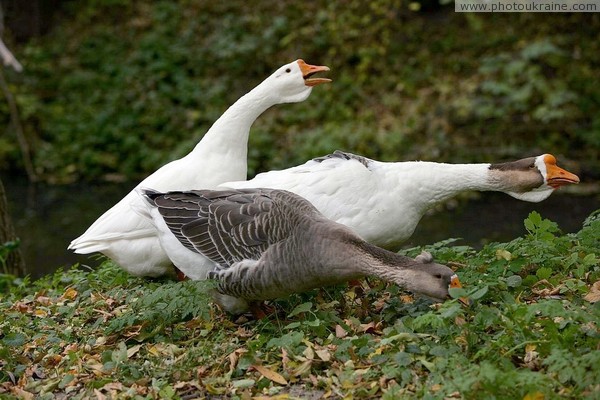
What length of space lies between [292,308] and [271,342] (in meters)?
0.58

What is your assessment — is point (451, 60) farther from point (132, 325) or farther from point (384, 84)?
point (132, 325)

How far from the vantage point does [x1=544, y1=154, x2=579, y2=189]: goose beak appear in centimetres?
552

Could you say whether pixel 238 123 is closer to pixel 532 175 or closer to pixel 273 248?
pixel 273 248

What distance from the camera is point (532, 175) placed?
219 inches

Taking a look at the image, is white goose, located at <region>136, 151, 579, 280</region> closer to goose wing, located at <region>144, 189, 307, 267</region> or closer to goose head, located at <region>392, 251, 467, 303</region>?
goose wing, located at <region>144, 189, 307, 267</region>

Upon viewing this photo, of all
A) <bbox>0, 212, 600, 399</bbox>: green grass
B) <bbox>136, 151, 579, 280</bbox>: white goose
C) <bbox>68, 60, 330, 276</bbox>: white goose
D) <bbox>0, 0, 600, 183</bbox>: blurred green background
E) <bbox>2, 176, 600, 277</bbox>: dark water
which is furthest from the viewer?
<bbox>0, 0, 600, 183</bbox>: blurred green background

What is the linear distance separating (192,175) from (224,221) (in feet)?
3.93

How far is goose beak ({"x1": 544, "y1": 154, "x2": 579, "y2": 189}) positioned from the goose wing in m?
1.93

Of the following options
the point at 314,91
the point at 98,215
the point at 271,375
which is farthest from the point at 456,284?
the point at 314,91

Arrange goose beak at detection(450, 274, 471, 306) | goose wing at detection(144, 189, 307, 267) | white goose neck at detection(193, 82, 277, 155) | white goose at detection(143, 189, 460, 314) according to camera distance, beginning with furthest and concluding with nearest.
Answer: white goose neck at detection(193, 82, 277, 155) < goose wing at detection(144, 189, 307, 267) < white goose at detection(143, 189, 460, 314) < goose beak at detection(450, 274, 471, 306)

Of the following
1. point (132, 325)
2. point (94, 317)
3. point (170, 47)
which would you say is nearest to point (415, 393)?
point (132, 325)

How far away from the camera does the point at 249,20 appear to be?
52.1ft

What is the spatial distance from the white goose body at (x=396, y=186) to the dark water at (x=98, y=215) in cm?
448

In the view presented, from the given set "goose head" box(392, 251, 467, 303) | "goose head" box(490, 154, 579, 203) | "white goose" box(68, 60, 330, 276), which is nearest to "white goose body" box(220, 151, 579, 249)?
"goose head" box(490, 154, 579, 203)
